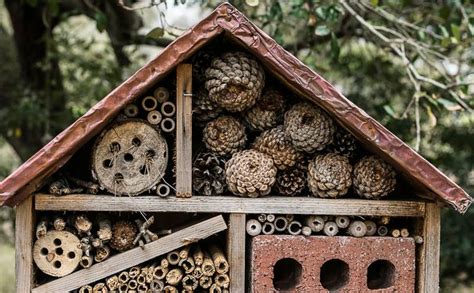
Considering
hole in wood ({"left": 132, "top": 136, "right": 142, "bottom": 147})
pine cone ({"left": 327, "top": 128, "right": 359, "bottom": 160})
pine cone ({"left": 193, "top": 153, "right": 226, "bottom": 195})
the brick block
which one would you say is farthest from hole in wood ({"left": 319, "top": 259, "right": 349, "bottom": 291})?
hole in wood ({"left": 132, "top": 136, "right": 142, "bottom": 147})

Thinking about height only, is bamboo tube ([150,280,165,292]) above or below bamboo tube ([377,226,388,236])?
below

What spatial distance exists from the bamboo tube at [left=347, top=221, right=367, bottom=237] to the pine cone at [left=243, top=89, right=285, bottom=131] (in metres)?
0.37

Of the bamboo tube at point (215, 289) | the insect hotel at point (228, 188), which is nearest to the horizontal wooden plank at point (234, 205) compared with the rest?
the insect hotel at point (228, 188)

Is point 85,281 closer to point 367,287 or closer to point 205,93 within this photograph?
point 205,93

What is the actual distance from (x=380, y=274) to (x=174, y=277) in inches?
25.4

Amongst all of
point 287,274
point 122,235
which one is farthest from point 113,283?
point 287,274

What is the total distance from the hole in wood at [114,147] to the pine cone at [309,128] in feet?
1.56

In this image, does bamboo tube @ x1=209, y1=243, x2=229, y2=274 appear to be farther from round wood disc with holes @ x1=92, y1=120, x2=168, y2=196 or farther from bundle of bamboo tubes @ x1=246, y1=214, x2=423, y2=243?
round wood disc with holes @ x1=92, y1=120, x2=168, y2=196

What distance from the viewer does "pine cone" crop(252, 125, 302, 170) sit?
2.20 metres

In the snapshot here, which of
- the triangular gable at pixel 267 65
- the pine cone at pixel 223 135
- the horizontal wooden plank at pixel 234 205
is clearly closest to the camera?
the triangular gable at pixel 267 65

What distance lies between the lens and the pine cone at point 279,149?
7.22 feet

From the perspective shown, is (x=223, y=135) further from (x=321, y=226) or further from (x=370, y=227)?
(x=370, y=227)

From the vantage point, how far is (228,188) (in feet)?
7.24

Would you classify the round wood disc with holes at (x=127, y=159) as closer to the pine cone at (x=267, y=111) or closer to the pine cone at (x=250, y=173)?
the pine cone at (x=250, y=173)
